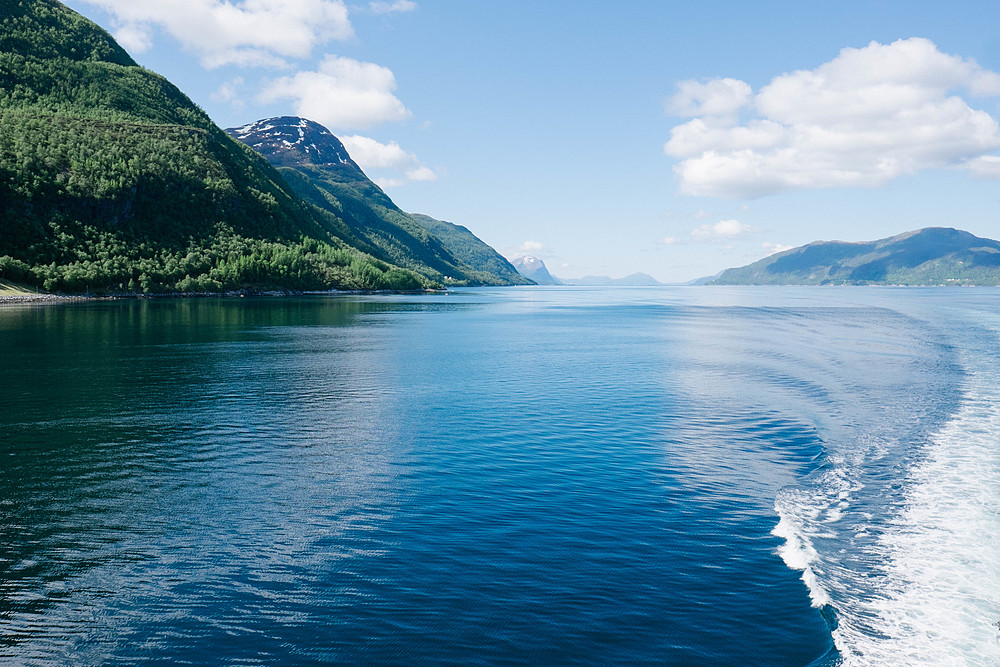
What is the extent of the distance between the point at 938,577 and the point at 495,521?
51.2 feet

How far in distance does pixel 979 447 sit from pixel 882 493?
14277 mm

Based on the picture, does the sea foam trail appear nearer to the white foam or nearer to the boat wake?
the boat wake

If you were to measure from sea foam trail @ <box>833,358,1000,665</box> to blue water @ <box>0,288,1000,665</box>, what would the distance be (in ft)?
0.37

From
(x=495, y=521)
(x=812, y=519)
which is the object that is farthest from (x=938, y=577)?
(x=495, y=521)

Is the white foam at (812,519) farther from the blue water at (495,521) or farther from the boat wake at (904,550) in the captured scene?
the blue water at (495,521)

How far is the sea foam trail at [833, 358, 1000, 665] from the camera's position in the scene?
1636 centimetres

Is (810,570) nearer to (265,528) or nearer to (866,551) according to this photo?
(866,551)

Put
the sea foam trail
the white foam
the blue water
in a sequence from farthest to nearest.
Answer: the white foam < the blue water < the sea foam trail

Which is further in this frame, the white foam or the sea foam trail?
the white foam

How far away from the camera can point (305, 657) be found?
15.7 meters

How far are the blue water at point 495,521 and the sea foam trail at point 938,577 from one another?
11 cm

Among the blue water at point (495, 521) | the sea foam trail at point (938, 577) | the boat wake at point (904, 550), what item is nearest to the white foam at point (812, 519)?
the boat wake at point (904, 550)

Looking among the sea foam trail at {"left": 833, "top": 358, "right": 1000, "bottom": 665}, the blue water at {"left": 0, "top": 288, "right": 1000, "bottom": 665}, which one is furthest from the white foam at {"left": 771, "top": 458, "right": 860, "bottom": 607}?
the sea foam trail at {"left": 833, "top": 358, "right": 1000, "bottom": 665}

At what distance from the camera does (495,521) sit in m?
25.0
